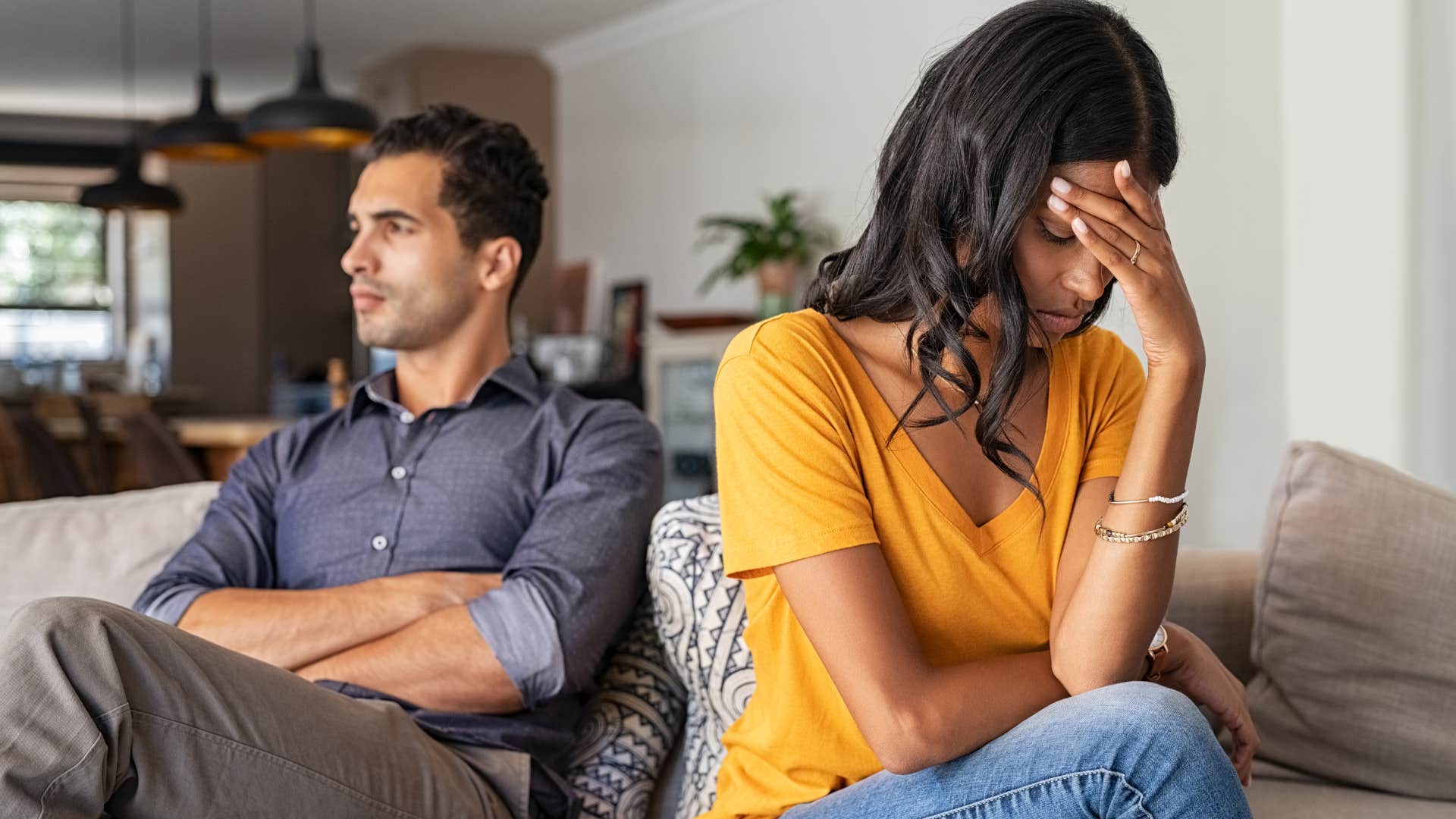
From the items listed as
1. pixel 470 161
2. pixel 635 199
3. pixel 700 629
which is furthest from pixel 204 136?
pixel 700 629

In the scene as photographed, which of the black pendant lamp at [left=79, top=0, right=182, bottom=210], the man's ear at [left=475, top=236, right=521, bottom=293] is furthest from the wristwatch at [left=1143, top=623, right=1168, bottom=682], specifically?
the black pendant lamp at [left=79, top=0, right=182, bottom=210]

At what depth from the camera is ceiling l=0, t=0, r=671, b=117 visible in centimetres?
632

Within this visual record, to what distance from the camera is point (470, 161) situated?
207 cm

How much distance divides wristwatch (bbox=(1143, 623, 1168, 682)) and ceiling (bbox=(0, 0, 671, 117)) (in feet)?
16.9

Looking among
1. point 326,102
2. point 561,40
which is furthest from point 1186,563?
point 561,40

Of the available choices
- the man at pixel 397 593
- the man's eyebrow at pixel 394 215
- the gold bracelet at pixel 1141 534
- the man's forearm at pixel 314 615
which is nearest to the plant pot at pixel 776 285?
the man at pixel 397 593

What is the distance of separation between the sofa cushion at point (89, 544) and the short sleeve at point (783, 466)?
1.01 meters

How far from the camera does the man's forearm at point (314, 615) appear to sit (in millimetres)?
1682

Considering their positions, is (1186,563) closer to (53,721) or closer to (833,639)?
(833,639)

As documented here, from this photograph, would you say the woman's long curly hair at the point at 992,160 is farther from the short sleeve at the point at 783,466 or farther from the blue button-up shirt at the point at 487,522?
the blue button-up shirt at the point at 487,522

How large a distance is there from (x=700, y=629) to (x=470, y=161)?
2.78 ft

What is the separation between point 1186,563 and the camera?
195 cm

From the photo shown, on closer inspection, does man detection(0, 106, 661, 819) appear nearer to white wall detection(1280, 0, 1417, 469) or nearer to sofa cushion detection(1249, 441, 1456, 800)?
sofa cushion detection(1249, 441, 1456, 800)

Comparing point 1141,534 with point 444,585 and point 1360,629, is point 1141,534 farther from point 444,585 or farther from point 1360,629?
point 444,585
